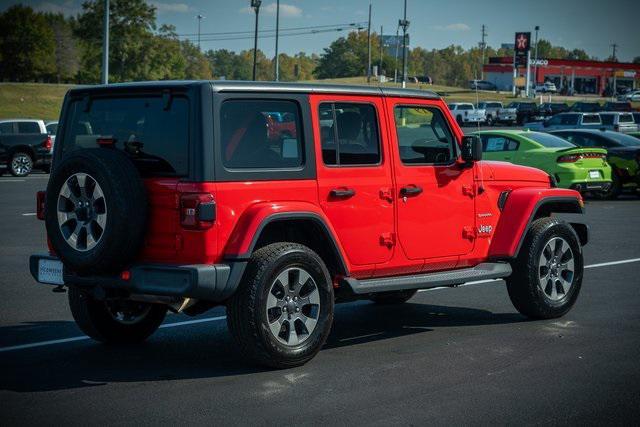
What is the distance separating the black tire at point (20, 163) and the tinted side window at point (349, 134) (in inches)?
1004

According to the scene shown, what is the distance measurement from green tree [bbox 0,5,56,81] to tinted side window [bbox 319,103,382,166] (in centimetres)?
13109

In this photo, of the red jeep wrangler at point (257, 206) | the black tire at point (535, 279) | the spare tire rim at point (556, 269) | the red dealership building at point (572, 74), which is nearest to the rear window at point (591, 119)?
the spare tire rim at point (556, 269)

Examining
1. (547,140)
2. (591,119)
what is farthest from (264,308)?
(591,119)

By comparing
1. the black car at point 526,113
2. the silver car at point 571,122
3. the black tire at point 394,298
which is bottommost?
the black tire at point 394,298

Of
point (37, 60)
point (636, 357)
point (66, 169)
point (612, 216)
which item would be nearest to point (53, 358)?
point (66, 169)

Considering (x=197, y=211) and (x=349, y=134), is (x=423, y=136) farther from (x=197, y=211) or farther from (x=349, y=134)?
(x=197, y=211)

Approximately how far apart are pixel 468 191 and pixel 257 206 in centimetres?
236

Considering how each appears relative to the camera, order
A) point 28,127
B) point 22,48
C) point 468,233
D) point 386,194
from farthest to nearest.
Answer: point 22,48
point 28,127
point 468,233
point 386,194

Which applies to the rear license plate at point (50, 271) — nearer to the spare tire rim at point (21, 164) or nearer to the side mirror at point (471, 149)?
the side mirror at point (471, 149)

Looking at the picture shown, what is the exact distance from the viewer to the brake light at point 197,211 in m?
6.58

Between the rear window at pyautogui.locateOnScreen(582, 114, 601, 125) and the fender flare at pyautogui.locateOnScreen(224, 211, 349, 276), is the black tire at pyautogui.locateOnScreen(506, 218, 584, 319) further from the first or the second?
the rear window at pyautogui.locateOnScreen(582, 114, 601, 125)

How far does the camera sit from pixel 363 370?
278 inches

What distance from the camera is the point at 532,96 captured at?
126m

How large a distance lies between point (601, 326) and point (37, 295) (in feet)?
18.2
